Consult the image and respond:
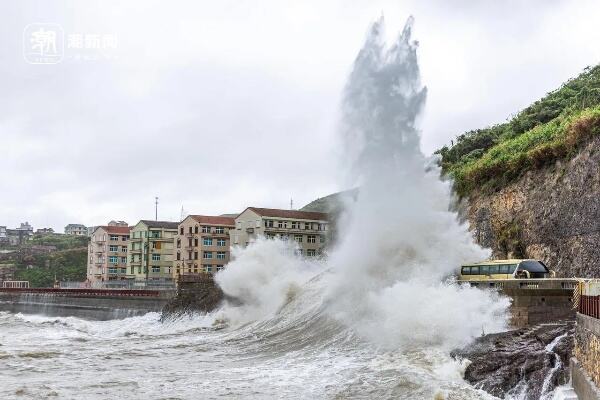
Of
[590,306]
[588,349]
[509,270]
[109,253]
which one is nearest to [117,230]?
[109,253]

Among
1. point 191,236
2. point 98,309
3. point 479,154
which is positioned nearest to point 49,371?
point 98,309

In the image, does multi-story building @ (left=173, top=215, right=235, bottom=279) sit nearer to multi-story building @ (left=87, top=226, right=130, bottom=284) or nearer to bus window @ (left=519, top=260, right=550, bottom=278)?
multi-story building @ (left=87, top=226, right=130, bottom=284)

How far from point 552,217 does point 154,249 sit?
218 ft

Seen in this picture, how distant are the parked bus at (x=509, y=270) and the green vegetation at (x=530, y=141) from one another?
10925mm

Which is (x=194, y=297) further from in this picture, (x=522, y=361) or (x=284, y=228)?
(x=522, y=361)

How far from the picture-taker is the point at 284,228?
77.1m

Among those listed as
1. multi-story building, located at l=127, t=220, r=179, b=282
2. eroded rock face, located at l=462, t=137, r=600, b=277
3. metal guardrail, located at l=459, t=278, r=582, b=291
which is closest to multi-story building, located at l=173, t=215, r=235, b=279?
multi-story building, located at l=127, t=220, r=179, b=282

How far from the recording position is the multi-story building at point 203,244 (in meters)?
80.1

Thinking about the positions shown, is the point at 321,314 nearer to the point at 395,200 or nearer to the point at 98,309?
the point at 395,200

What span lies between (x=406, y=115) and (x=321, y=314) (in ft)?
41.1

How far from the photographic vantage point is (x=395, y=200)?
32.9m

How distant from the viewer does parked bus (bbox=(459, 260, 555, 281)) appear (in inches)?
1025

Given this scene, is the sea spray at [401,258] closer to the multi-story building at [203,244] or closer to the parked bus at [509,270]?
the parked bus at [509,270]

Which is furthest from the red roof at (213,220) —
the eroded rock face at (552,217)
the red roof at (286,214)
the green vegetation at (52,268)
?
the green vegetation at (52,268)
